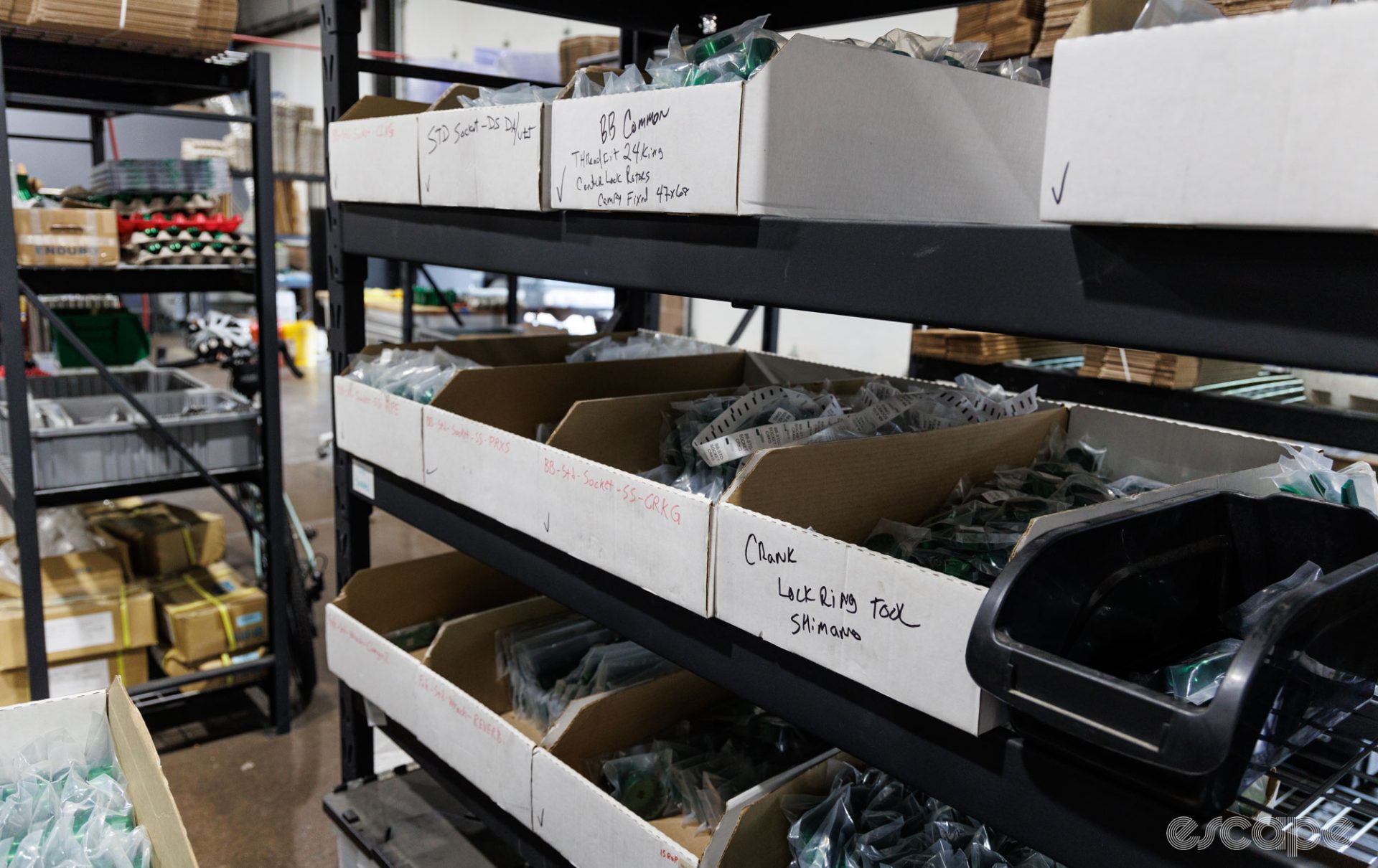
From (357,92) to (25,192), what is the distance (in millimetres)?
2192

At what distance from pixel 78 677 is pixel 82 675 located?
0.01 m

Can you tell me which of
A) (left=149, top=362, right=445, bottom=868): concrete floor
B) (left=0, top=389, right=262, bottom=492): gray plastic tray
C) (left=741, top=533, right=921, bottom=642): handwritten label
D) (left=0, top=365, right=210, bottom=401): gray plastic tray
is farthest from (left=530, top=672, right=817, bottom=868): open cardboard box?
(left=0, top=365, right=210, bottom=401): gray plastic tray

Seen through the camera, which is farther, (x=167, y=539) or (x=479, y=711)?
(x=167, y=539)

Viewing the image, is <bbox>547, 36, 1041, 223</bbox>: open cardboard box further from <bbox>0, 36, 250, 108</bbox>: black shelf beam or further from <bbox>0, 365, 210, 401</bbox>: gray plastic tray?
<bbox>0, 365, 210, 401</bbox>: gray plastic tray

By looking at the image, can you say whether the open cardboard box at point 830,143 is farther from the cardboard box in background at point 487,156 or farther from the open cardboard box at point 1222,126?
the open cardboard box at point 1222,126

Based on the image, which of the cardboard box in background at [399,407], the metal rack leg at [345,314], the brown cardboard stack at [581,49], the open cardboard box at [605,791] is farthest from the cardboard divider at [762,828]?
the brown cardboard stack at [581,49]

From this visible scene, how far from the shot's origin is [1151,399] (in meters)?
2.59

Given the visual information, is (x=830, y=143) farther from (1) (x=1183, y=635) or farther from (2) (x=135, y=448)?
(2) (x=135, y=448)

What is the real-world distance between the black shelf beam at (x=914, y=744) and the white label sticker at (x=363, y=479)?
0.51m

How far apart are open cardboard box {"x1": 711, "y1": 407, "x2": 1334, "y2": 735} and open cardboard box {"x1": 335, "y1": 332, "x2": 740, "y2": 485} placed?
0.73 metres

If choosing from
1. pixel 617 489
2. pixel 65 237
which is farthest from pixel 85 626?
pixel 617 489

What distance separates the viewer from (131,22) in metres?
2.43

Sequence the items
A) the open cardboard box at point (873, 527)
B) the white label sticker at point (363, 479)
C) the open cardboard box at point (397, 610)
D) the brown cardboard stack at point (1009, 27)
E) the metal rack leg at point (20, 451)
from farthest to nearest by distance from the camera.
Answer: the brown cardboard stack at point (1009, 27) → the metal rack leg at point (20, 451) → the white label sticker at point (363, 479) → the open cardboard box at point (397, 610) → the open cardboard box at point (873, 527)

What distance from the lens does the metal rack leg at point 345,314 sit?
70.1 inches
